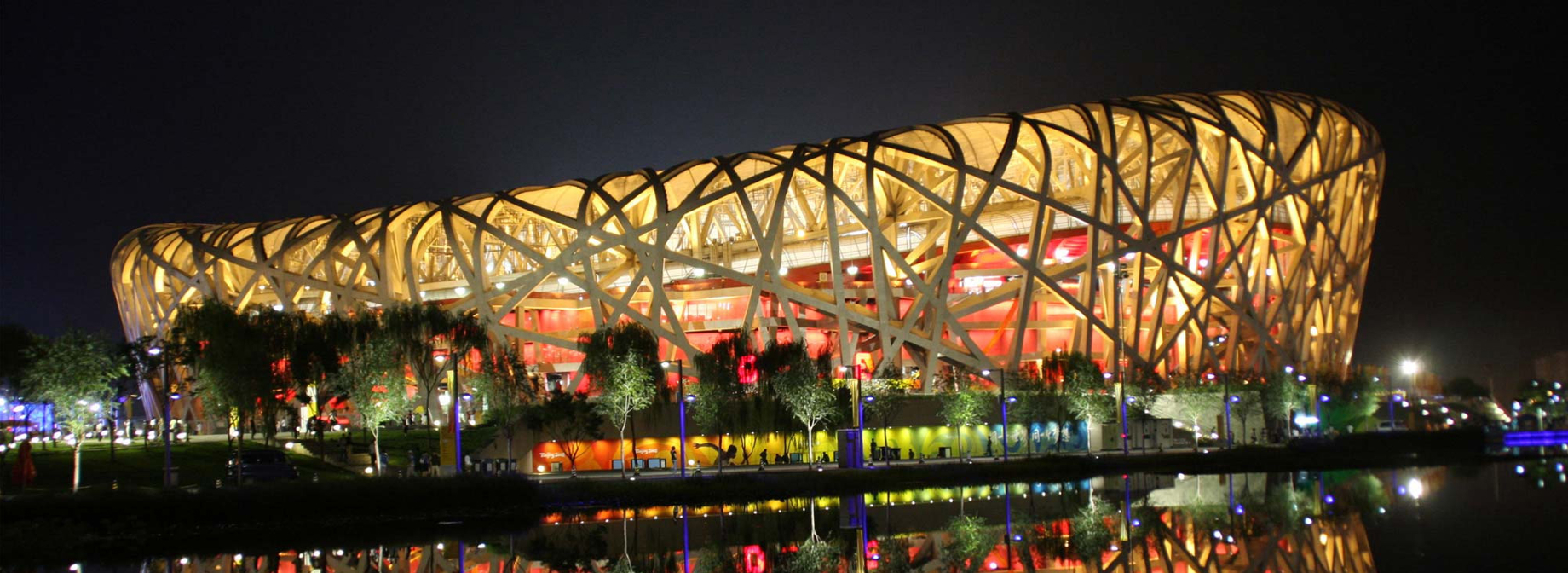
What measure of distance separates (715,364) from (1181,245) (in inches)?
1117

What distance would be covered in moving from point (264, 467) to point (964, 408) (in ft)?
80.8

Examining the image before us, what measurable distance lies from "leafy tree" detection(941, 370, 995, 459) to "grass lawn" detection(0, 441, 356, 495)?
2167 centimetres

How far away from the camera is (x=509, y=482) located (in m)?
34.2

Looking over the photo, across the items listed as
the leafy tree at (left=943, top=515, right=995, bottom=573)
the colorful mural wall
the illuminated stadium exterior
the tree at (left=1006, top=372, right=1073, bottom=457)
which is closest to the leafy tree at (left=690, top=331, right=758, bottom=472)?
the colorful mural wall

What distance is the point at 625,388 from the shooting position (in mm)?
43719

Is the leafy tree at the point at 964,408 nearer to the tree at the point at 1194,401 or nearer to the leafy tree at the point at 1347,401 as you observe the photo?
the tree at the point at 1194,401

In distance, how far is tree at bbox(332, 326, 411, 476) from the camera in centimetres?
3962

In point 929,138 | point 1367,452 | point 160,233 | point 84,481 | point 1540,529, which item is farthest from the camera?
point 160,233

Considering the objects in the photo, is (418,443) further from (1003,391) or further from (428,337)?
(1003,391)

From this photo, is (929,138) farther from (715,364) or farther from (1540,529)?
(1540,529)

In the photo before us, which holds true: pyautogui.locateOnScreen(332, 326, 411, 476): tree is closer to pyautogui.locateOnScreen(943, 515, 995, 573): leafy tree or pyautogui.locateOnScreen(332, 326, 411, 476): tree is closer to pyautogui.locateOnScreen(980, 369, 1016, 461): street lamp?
pyautogui.locateOnScreen(943, 515, 995, 573): leafy tree

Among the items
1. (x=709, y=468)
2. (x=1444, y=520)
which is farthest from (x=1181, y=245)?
(x=1444, y=520)

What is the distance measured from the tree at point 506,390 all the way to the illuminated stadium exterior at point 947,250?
1245 centimetres

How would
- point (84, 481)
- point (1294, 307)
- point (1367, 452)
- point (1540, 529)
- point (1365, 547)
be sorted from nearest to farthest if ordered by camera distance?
point (1365, 547), point (1540, 529), point (84, 481), point (1367, 452), point (1294, 307)
